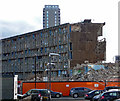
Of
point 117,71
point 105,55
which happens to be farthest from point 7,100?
point 105,55

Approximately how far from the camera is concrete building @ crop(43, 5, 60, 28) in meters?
182

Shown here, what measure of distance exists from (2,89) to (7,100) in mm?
973

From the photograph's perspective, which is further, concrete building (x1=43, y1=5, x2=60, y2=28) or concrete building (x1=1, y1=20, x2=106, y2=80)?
concrete building (x1=43, y1=5, x2=60, y2=28)

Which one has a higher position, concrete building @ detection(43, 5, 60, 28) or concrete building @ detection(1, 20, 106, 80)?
concrete building @ detection(43, 5, 60, 28)

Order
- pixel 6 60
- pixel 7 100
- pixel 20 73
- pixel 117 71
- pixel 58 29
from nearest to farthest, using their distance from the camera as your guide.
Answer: pixel 7 100 → pixel 117 71 → pixel 58 29 → pixel 20 73 → pixel 6 60

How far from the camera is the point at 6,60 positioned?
3912 inches

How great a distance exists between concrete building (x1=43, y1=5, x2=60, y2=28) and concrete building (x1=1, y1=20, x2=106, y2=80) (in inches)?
3578

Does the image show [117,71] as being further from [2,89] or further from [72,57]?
[2,89]

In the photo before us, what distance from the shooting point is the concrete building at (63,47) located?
2955 inches

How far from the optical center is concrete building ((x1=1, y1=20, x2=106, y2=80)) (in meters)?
75.1

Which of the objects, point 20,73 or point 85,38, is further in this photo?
point 20,73

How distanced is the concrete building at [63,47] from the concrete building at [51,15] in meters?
90.9

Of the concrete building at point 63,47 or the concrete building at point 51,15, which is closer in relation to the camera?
the concrete building at point 63,47

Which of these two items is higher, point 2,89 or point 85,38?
point 85,38
